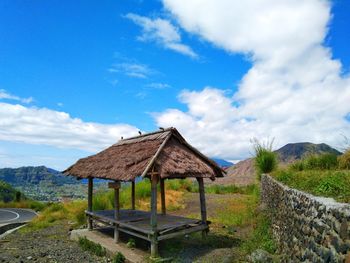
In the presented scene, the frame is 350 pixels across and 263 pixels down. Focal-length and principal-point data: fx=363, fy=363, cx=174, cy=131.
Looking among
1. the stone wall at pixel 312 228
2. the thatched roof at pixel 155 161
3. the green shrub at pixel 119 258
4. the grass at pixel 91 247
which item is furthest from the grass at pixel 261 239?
the grass at pixel 91 247

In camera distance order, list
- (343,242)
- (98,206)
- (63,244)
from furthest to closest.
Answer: (98,206), (63,244), (343,242)

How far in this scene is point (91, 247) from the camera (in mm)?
11203

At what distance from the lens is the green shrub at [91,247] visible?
10648 mm

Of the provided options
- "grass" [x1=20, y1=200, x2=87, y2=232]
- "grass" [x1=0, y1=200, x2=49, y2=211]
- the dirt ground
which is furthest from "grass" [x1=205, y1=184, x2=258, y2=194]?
"grass" [x1=0, y1=200, x2=49, y2=211]

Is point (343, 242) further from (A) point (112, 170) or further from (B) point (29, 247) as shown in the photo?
(B) point (29, 247)

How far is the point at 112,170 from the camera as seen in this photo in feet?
35.8

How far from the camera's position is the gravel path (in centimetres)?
Result: 1038

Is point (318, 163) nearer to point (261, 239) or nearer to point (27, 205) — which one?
point (261, 239)

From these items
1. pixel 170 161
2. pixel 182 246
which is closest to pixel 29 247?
pixel 182 246

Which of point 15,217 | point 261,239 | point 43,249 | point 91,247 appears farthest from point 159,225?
point 15,217

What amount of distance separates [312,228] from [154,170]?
4831mm

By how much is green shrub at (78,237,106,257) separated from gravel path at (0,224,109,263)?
0.15 meters

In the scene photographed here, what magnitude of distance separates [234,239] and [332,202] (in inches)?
254

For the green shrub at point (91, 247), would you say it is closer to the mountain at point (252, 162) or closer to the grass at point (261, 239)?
the grass at point (261, 239)
